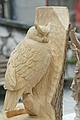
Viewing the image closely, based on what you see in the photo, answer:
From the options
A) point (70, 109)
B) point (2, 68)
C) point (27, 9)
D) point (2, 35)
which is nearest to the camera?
point (70, 109)

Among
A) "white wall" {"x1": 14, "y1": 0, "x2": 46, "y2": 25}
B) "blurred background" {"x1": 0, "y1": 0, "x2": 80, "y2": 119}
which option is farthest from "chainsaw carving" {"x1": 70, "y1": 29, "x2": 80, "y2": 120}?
"white wall" {"x1": 14, "y1": 0, "x2": 46, "y2": 25}

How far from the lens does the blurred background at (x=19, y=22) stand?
464 centimetres

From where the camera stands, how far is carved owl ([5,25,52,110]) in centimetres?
175

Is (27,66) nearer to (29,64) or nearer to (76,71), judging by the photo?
(29,64)

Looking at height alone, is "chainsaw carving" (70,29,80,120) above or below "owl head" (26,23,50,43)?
below

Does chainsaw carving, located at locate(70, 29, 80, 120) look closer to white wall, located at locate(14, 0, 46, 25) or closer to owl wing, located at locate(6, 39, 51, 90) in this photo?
owl wing, located at locate(6, 39, 51, 90)

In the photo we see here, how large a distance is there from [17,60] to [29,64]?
7 centimetres

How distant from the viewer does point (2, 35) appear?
5324mm

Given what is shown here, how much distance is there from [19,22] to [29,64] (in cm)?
344

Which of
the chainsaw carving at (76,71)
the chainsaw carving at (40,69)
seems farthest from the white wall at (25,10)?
the chainsaw carving at (40,69)

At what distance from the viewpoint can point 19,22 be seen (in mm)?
5148

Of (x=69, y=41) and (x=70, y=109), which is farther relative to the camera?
(x=70, y=109)

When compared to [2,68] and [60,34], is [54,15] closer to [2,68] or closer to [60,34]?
[60,34]

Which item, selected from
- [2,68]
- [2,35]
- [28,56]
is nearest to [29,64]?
[28,56]
